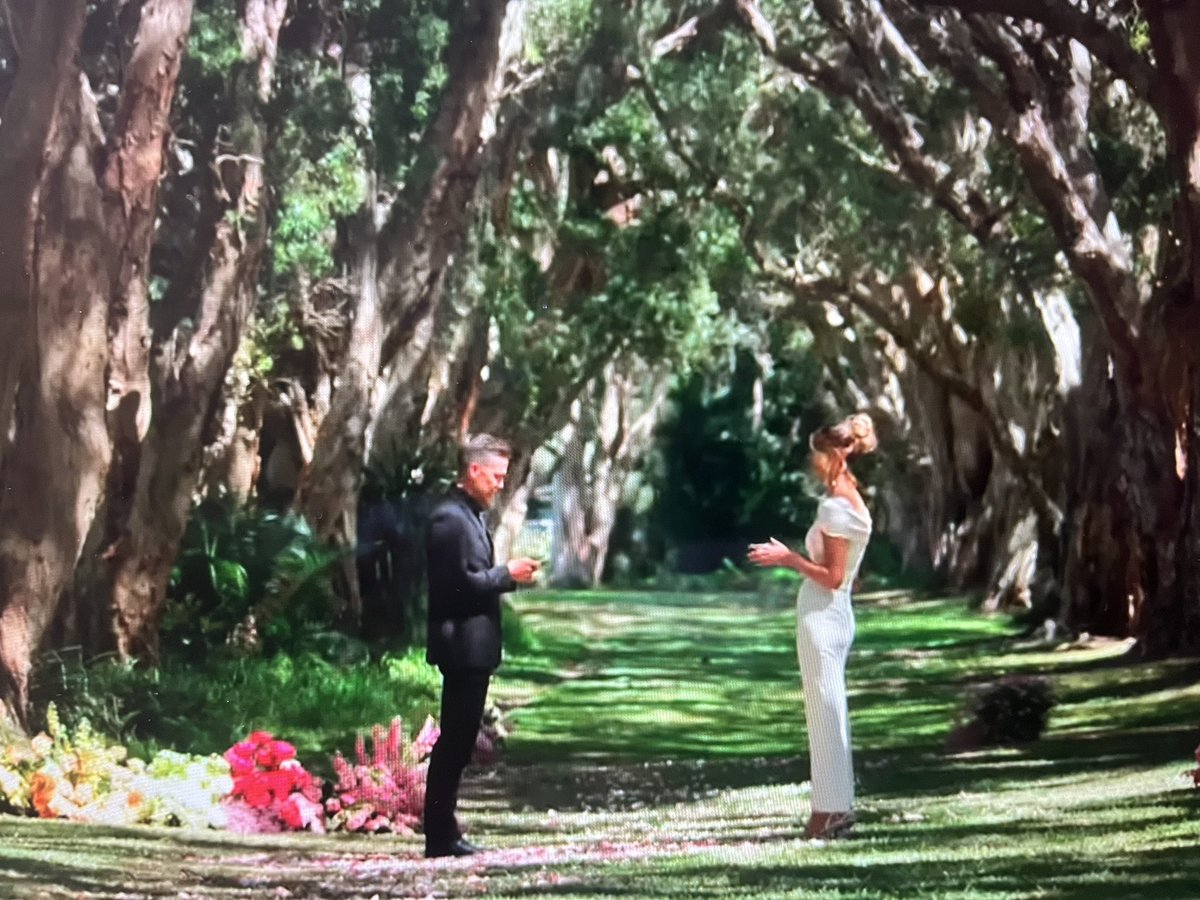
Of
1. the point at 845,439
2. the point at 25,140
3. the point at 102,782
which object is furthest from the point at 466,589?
the point at 25,140

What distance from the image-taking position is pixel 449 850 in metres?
6.14

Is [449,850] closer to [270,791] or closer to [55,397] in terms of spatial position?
[270,791]

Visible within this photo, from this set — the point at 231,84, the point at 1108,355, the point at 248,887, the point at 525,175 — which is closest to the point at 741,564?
the point at 248,887

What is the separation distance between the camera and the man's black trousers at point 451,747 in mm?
5797

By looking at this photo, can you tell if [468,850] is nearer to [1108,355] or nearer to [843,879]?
[843,879]

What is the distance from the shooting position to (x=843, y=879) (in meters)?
5.65

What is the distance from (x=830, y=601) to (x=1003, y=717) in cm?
234

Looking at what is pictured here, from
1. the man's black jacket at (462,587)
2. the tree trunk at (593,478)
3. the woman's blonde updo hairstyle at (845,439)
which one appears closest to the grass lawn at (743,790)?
the tree trunk at (593,478)

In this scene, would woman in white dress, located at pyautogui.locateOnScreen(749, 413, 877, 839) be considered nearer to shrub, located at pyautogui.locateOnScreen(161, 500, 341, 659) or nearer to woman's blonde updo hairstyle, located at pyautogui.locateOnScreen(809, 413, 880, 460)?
woman's blonde updo hairstyle, located at pyautogui.locateOnScreen(809, 413, 880, 460)

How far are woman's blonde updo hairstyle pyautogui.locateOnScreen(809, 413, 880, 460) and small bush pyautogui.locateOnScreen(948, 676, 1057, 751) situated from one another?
7.16 ft

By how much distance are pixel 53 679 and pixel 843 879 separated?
281 centimetres

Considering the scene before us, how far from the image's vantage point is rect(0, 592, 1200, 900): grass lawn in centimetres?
580

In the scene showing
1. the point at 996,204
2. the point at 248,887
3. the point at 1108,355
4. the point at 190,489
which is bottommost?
the point at 248,887

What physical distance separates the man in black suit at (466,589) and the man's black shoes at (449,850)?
332 mm
